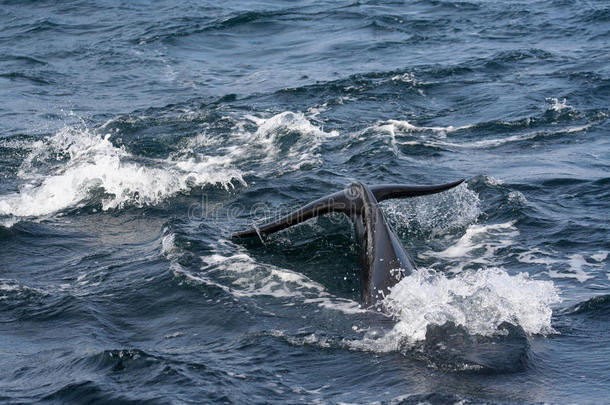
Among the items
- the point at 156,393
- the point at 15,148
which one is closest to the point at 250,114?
the point at 15,148

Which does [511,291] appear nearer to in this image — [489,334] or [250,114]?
[489,334]

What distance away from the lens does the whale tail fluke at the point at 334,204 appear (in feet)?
42.2

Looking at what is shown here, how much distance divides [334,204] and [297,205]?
141 inches

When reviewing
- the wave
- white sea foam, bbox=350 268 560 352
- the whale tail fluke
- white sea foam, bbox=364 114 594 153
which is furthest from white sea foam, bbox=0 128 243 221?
the wave

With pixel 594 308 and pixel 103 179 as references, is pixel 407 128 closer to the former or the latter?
pixel 103 179

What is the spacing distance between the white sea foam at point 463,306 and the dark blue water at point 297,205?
29 mm

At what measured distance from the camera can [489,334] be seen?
11047mm

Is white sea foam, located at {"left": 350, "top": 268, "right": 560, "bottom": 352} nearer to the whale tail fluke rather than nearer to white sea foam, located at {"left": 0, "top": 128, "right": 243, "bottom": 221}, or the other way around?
the whale tail fluke

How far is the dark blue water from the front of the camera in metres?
10.5

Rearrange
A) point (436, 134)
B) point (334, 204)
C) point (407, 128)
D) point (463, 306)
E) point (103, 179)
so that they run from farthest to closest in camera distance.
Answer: point (407, 128) < point (436, 134) < point (103, 179) < point (334, 204) < point (463, 306)

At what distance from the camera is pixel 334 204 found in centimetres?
1303

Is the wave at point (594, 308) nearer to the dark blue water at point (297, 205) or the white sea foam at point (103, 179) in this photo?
the dark blue water at point (297, 205)

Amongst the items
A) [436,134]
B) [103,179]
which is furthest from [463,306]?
[436,134]

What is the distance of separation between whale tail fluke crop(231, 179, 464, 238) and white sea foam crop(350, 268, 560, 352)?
5.23 ft
